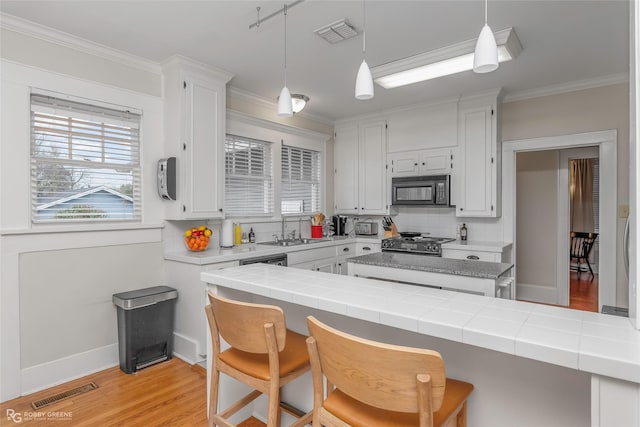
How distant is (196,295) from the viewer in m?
3.00

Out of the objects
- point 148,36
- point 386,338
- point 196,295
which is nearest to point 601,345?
point 386,338

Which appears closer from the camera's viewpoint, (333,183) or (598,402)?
(598,402)

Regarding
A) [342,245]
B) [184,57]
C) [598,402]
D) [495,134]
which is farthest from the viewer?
[342,245]

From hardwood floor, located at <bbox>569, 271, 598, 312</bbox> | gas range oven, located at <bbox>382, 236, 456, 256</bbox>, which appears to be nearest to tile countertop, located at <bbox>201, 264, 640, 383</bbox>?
gas range oven, located at <bbox>382, 236, 456, 256</bbox>

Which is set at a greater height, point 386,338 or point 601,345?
point 601,345

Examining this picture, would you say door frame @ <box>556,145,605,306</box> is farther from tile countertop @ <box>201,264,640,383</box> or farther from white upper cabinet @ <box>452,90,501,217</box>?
tile countertop @ <box>201,264,640,383</box>

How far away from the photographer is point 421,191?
4508 millimetres

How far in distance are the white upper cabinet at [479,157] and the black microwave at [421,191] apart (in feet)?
0.54

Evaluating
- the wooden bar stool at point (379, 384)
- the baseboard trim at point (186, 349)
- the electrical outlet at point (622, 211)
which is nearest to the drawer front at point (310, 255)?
the baseboard trim at point (186, 349)

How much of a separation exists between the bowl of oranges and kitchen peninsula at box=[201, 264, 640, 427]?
5.56 ft

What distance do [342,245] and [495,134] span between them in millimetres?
2255

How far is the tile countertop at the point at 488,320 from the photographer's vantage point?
95 cm

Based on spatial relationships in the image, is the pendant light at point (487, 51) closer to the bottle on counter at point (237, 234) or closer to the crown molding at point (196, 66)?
the crown molding at point (196, 66)

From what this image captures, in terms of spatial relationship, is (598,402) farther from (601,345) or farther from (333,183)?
(333,183)
